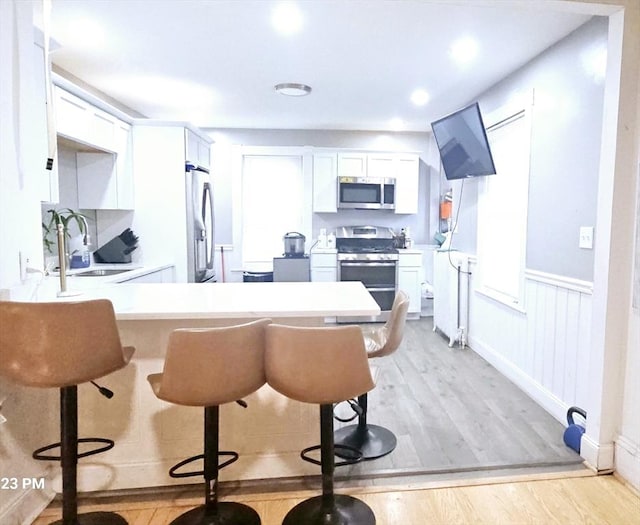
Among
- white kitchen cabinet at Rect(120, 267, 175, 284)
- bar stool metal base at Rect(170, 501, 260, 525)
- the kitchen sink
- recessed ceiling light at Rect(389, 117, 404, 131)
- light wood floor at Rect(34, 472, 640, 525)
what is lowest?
light wood floor at Rect(34, 472, 640, 525)

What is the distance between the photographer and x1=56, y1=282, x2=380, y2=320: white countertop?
1.83 metres

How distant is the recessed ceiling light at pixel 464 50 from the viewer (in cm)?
291

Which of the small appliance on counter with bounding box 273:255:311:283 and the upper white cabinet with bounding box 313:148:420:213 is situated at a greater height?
the upper white cabinet with bounding box 313:148:420:213

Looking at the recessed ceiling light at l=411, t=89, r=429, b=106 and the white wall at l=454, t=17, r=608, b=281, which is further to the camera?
the recessed ceiling light at l=411, t=89, r=429, b=106

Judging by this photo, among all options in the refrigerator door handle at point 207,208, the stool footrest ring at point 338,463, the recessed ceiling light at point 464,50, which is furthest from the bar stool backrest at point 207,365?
the refrigerator door handle at point 207,208

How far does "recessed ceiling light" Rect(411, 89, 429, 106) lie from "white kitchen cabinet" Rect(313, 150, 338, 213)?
4.71 feet

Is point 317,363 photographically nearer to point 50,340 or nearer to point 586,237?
point 50,340

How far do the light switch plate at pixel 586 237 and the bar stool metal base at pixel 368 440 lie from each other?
5.17ft

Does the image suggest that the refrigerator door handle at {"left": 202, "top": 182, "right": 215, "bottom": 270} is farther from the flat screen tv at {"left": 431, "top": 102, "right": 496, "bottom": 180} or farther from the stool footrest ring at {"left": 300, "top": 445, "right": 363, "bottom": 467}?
the stool footrest ring at {"left": 300, "top": 445, "right": 363, "bottom": 467}

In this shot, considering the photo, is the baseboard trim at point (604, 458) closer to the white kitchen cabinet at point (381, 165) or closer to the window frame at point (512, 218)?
the window frame at point (512, 218)

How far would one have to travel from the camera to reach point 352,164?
18.4 ft

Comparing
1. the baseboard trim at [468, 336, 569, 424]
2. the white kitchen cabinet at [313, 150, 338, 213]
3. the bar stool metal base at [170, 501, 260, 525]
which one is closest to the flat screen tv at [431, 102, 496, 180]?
the baseboard trim at [468, 336, 569, 424]

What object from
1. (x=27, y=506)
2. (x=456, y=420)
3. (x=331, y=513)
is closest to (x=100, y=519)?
(x=27, y=506)

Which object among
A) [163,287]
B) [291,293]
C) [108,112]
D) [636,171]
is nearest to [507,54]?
[636,171]
